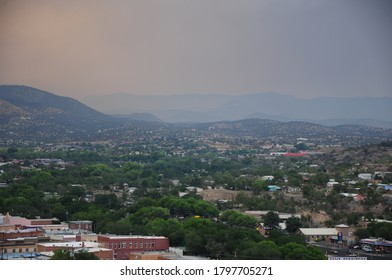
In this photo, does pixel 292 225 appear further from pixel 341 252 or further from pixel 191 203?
pixel 191 203

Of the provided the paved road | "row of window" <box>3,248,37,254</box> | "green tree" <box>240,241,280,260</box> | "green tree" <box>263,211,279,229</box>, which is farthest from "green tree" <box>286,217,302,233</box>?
"row of window" <box>3,248,37,254</box>

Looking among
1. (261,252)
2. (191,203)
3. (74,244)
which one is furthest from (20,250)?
(191,203)

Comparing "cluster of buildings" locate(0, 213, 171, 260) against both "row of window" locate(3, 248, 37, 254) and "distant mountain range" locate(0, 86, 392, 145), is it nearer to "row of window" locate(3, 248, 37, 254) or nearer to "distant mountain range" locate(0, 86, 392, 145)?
"row of window" locate(3, 248, 37, 254)

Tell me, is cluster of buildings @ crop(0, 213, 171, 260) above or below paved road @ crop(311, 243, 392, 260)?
above

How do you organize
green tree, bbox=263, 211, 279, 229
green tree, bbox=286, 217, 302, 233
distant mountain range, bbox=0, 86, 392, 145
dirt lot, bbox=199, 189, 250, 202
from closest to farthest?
green tree, bbox=286, 217, 302, 233 → green tree, bbox=263, 211, 279, 229 → dirt lot, bbox=199, 189, 250, 202 → distant mountain range, bbox=0, 86, 392, 145

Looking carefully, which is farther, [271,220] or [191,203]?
[191,203]

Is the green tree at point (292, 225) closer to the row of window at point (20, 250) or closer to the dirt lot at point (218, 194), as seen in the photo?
the dirt lot at point (218, 194)
